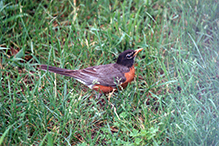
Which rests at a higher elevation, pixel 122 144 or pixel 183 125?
pixel 183 125

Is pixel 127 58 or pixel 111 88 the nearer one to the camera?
pixel 111 88

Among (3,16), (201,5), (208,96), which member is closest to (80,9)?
(3,16)

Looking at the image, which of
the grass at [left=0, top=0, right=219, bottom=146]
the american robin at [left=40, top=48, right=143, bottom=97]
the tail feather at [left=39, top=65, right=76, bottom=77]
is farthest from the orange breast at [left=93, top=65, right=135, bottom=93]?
the tail feather at [left=39, top=65, right=76, bottom=77]

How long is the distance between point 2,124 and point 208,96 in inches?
108

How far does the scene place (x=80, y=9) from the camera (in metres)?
5.65

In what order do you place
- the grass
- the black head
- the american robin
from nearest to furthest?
1. the grass
2. the american robin
3. the black head

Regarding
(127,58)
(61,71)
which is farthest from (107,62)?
(61,71)

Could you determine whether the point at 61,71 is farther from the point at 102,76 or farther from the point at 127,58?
the point at 127,58

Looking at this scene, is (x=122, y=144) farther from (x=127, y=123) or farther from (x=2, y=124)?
(x=2, y=124)

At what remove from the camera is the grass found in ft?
11.1

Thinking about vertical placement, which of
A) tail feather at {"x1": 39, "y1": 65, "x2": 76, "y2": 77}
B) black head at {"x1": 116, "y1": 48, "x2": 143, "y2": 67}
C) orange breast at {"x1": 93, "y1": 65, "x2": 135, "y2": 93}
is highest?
black head at {"x1": 116, "y1": 48, "x2": 143, "y2": 67}

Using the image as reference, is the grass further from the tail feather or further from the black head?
the black head

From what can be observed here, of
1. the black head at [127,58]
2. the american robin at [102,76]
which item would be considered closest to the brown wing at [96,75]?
the american robin at [102,76]

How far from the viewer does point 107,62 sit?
476 cm
